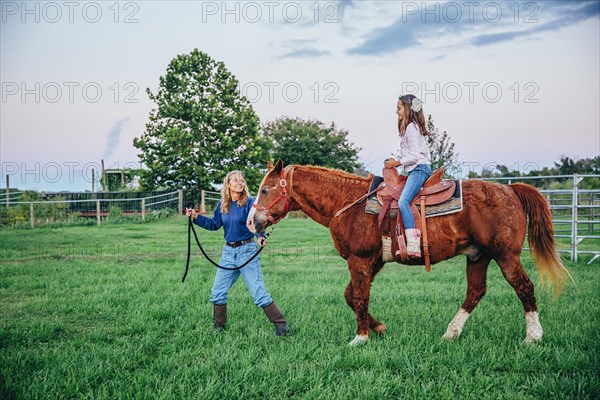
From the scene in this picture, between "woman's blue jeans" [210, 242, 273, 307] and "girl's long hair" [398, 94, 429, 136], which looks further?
"woman's blue jeans" [210, 242, 273, 307]

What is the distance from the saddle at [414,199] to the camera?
4.89 metres

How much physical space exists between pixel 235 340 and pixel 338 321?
1.46m

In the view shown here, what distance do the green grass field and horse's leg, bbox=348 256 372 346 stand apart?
173 millimetres

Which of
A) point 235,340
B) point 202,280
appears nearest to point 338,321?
point 235,340

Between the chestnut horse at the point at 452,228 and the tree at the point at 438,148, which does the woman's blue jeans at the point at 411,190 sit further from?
the tree at the point at 438,148

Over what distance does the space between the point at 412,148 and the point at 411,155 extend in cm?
9

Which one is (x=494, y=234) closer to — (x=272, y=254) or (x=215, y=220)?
(x=215, y=220)

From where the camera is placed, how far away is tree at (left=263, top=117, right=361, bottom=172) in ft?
162

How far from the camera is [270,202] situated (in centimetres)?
530

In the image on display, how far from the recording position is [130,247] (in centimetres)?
1355

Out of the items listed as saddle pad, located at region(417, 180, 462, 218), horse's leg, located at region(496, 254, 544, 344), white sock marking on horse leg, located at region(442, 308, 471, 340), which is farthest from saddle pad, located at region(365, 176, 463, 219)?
white sock marking on horse leg, located at region(442, 308, 471, 340)

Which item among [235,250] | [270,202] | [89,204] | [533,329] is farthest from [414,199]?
[89,204]

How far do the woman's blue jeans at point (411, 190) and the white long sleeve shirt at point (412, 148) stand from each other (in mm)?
67

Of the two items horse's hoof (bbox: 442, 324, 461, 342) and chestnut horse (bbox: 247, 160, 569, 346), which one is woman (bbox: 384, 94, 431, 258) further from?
horse's hoof (bbox: 442, 324, 461, 342)
